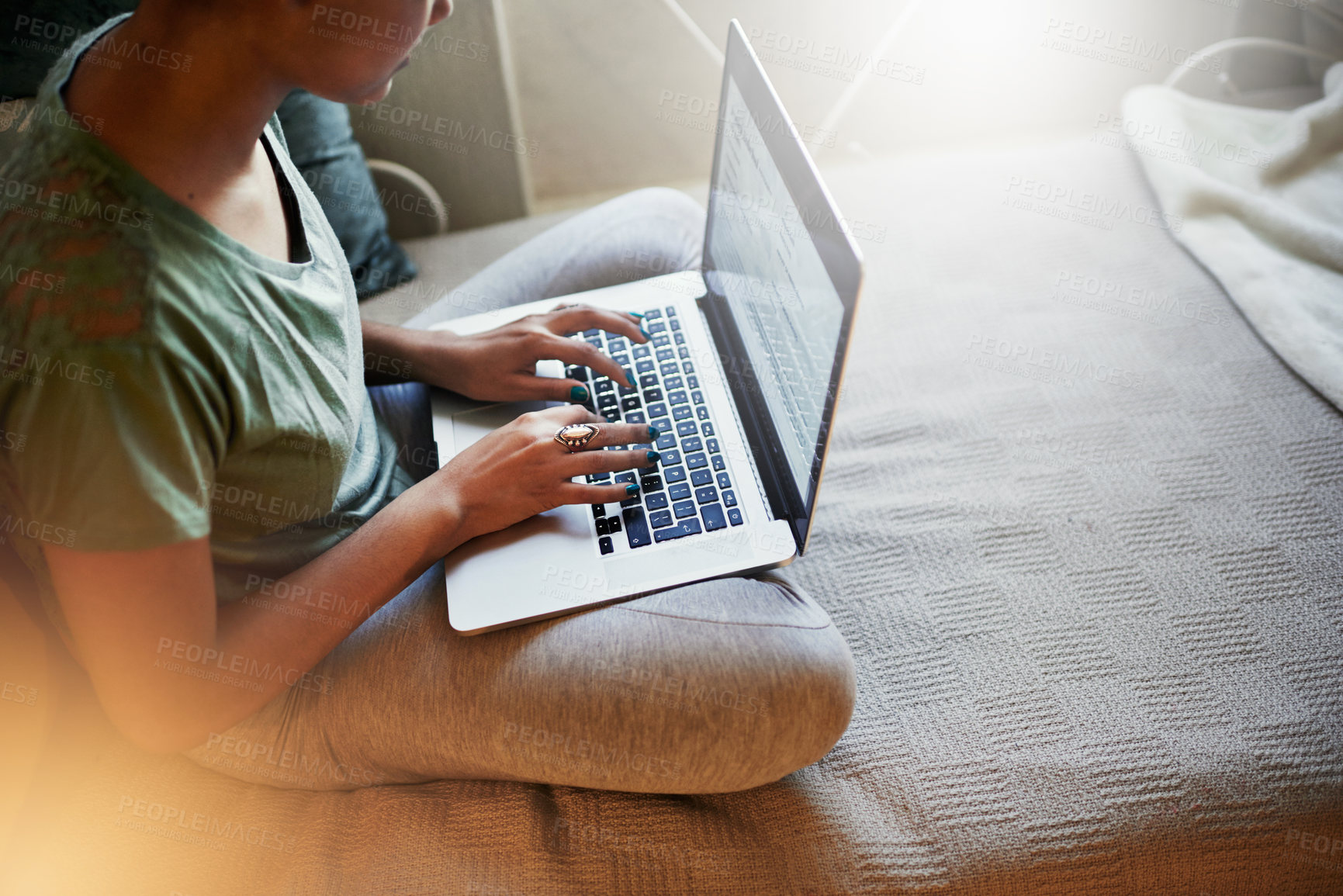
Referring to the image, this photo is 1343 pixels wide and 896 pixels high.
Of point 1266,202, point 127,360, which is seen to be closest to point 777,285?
point 127,360

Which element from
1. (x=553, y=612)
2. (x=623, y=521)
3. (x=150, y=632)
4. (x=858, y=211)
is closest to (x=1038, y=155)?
(x=858, y=211)

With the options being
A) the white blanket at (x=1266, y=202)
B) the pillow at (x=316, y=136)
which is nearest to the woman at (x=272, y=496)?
the pillow at (x=316, y=136)

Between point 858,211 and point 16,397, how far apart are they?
1086 millimetres

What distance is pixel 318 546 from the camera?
2.45 feet

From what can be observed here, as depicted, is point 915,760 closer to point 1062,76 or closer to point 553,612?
point 553,612

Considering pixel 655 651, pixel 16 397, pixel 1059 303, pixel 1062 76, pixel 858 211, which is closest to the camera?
pixel 16 397

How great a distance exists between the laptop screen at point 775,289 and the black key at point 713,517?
8 cm

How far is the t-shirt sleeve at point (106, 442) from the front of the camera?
52 cm

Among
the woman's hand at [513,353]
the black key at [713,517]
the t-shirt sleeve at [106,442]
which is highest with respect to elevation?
the t-shirt sleeve at [106,442]

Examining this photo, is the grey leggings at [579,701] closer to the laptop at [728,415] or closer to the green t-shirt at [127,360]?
the laptop at [728,415]

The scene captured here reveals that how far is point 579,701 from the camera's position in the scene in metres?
0.68

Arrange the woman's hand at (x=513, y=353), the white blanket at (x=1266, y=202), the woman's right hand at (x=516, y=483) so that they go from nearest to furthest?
the woman's right hand at (x=516, y=483)
the woman's hand at (x=513, y=353)
the white blanket at (x=1266, y=202)

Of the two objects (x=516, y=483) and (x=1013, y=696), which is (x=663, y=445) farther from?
(x=1013, y=696)

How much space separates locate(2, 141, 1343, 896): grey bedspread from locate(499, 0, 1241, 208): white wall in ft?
4.09
